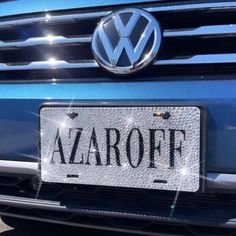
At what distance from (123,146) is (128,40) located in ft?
1.37

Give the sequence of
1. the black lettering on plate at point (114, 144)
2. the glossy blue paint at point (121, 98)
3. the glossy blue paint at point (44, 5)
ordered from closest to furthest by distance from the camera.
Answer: the glossy blue paint at point (121, 98)
the black lettering on plate at point (114, 144)
the glossy blue paint at point (44, 5)

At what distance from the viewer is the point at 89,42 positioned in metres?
2.35

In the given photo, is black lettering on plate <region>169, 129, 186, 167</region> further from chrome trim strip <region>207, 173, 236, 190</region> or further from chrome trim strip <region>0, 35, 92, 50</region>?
chrome trim strip <region>0, 35, 92, 50</region>

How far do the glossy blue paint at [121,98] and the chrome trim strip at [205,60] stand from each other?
8 cm

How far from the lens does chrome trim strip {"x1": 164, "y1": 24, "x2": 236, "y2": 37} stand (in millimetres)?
2098

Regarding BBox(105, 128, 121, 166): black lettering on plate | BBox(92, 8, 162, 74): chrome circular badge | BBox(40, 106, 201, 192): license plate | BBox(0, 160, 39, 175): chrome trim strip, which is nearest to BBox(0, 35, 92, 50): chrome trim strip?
BBox(92, 8, 162, 74): chrome circular badge

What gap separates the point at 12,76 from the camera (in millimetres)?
2586

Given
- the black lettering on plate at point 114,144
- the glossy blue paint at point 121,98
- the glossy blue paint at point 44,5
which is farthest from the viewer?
the glossy blue paint at point 44,5

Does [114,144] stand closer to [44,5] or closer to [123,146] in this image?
[123,146]

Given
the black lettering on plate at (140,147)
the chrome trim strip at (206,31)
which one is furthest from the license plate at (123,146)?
the chrome trim strip at (206,31)

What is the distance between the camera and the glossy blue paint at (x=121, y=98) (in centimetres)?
206

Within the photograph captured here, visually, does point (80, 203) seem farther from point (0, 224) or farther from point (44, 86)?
point (0, 224)

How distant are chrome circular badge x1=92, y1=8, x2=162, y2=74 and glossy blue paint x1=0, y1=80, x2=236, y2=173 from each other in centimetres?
8

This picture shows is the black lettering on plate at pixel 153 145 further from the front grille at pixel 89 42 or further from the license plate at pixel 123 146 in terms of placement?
the front grille at pixel 89 42
